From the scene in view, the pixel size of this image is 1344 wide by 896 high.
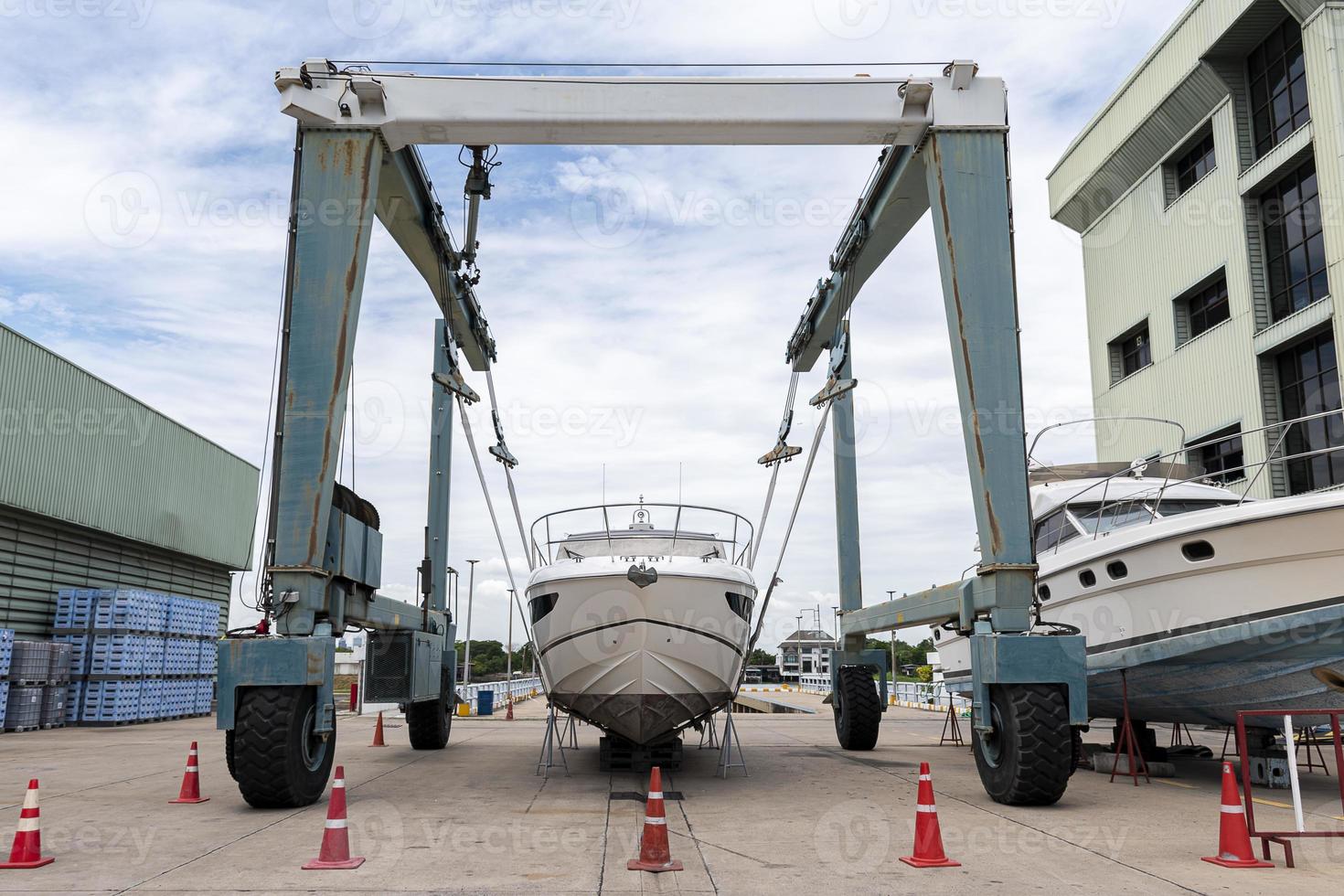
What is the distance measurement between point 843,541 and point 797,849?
886 centimetres

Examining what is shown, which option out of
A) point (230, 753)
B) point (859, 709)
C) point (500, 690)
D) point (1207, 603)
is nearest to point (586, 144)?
point (230, 753)

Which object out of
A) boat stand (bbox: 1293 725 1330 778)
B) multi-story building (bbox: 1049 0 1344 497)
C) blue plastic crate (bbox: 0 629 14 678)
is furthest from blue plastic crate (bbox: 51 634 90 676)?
multi-story building (bbox: 1049 0 1344 497)

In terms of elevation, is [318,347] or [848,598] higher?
[318,347]

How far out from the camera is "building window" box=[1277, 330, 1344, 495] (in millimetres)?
18656

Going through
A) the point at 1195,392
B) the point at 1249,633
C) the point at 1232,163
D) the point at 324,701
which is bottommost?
the point at 324,701

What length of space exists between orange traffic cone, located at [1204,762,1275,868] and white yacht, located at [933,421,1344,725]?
2.42 m

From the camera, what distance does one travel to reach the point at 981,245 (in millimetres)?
9438

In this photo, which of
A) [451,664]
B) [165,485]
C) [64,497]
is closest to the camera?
[451,664]

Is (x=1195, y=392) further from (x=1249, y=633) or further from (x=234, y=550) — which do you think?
(x=234, y=550)

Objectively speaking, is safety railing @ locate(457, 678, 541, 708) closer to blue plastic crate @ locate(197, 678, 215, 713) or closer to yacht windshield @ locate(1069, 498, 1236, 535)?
blue plastic crate @ locate(197, 678, 215, 713)

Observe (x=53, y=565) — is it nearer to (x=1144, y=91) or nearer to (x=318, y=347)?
(x=318, y=347)

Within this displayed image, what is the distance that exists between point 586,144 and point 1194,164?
1852 centimetres

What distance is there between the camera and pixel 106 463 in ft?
70.3

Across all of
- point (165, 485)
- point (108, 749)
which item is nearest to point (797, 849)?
point (108, 749)
